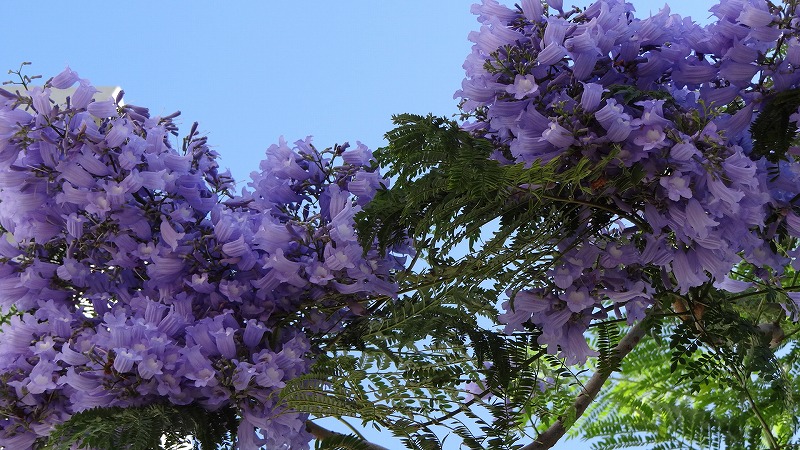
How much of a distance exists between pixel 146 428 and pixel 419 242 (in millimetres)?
464

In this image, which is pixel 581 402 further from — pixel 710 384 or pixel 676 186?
pixel 710 384

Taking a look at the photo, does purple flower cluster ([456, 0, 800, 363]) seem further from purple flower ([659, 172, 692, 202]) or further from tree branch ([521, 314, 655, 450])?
tree branch ([521, 314, 655, 450])

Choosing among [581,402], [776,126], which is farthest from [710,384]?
[776,126]

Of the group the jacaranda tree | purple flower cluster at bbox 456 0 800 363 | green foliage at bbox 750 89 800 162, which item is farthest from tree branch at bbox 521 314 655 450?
green foliage at bbox 750 89 800 162

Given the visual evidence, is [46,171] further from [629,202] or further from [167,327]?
[629,202]

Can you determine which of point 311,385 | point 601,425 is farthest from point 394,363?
point 601,425

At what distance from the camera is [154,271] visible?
1.46 metres

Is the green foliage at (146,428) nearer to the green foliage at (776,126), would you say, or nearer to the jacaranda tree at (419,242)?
the jacaranda tree at (419,242)

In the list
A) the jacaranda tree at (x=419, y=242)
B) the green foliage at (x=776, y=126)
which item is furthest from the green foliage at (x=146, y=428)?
the green foliage at (x=776, y=126)

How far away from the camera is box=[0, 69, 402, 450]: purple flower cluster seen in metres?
1.41

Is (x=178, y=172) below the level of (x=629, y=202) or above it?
above

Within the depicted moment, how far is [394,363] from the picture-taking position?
1537 mm

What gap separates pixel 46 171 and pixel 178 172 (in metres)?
0.20

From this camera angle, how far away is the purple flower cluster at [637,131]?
120 cm
